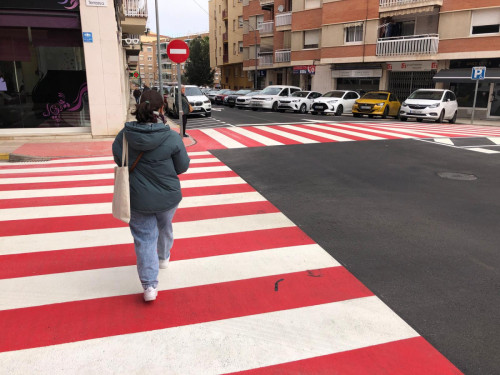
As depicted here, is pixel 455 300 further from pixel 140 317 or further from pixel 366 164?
pixel 366 164

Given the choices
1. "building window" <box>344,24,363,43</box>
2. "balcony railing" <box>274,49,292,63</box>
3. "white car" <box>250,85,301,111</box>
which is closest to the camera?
"white car" <box>250,85,301,111</box>

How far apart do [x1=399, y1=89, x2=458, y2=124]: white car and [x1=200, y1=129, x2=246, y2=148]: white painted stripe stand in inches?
424

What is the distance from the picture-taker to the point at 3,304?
3.45m

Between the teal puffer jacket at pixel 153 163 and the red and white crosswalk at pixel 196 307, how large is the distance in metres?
0.86

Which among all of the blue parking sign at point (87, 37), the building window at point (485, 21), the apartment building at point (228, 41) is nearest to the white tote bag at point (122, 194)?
the blue parking sign at point (87, 37)

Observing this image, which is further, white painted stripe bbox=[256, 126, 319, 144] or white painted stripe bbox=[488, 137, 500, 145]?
white painted stripe bbox=[488, 137, 500, 145]

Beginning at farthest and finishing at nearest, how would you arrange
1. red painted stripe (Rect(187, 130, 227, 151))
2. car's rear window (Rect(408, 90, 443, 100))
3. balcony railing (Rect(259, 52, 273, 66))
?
balcony railing (Rect(259, 52, 273, 66))
car's rear window (Rect(408, 90, 443, 100))
red painted stripe (Rect(187, 130, 227, 151))

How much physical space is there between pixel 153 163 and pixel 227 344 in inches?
59.0

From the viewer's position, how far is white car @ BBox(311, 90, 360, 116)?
24.7 m

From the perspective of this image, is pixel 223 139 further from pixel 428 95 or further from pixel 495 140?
pixel 428 95

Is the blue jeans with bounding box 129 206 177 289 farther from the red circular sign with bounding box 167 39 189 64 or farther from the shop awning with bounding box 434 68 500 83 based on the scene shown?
the shop awning with bounding box 434 68 500 83

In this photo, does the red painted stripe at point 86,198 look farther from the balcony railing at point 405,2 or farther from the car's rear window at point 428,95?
the balcony railing at point 405,2

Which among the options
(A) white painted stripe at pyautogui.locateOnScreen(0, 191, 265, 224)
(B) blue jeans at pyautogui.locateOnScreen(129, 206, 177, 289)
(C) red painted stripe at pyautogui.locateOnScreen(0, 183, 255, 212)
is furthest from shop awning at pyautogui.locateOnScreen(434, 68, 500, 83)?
(B) blue jeans at pyautogui.locateOnScreen(129, 206, 177, 289)

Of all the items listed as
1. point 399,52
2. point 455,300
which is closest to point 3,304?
point 455,300
